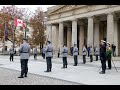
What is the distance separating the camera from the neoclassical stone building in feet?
121

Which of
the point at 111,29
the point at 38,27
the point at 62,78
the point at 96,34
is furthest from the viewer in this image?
the point at 38,27

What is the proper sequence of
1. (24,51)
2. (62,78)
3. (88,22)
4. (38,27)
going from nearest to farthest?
1. (62,78)
2. (24,51)
3. (88,22)
4. (38,27)

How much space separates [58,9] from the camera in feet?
163

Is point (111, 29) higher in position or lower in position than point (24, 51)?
higher

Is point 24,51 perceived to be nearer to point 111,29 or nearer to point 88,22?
point 111,29

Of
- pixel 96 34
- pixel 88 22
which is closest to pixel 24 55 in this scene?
pixel 88 22

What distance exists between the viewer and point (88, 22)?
41062 millimetres

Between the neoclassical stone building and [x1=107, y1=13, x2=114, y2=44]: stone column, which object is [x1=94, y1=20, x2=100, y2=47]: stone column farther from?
[x1=107, y1=13, x2=114, y2=44]: stone column

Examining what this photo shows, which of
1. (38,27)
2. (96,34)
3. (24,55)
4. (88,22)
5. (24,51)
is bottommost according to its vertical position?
(24,55)

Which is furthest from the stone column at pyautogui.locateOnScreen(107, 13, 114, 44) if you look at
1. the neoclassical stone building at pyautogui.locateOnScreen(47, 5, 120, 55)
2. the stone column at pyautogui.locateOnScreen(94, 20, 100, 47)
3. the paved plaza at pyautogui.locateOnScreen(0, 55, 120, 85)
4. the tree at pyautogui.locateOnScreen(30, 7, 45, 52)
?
the tree at pyautogui.locateOnScreen(30, 7, 45, 52)

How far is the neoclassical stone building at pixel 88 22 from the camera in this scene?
36.8 metres

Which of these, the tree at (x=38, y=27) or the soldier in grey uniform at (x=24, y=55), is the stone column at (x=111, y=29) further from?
the tree at (x=38, y=27)
